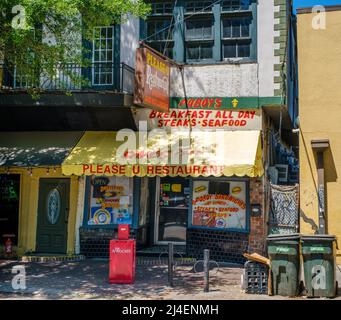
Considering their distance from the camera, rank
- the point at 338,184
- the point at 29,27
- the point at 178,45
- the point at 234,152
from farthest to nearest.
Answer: the point at 178,45 < the point at 338,184 < the point at 234,152 < the point at 29,27

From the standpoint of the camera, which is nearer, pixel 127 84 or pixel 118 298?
pixel 118 298

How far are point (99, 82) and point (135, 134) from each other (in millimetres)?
1736

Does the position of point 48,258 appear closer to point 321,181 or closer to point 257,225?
point 257,225

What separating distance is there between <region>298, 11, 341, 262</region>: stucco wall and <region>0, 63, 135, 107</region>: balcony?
461 centimetres

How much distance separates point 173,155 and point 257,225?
9.11 ft

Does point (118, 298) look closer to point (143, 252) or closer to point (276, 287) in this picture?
point (276, 287)

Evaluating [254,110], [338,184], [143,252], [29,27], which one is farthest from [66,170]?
[338,184]

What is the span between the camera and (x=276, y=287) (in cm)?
913

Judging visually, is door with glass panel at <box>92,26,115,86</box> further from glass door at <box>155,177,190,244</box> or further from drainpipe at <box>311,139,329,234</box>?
drainpipe at <box>311,139,329,234</box>

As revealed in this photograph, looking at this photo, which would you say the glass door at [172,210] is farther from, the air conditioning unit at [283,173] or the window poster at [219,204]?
the air conditioning unit at [283,173]

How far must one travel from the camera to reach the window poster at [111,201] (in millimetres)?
13203

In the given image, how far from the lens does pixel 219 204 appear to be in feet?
42.1

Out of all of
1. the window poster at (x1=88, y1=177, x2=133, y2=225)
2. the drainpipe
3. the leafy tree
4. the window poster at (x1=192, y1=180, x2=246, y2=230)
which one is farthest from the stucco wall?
the leafy tree

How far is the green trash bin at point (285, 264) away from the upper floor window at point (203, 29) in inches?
221
